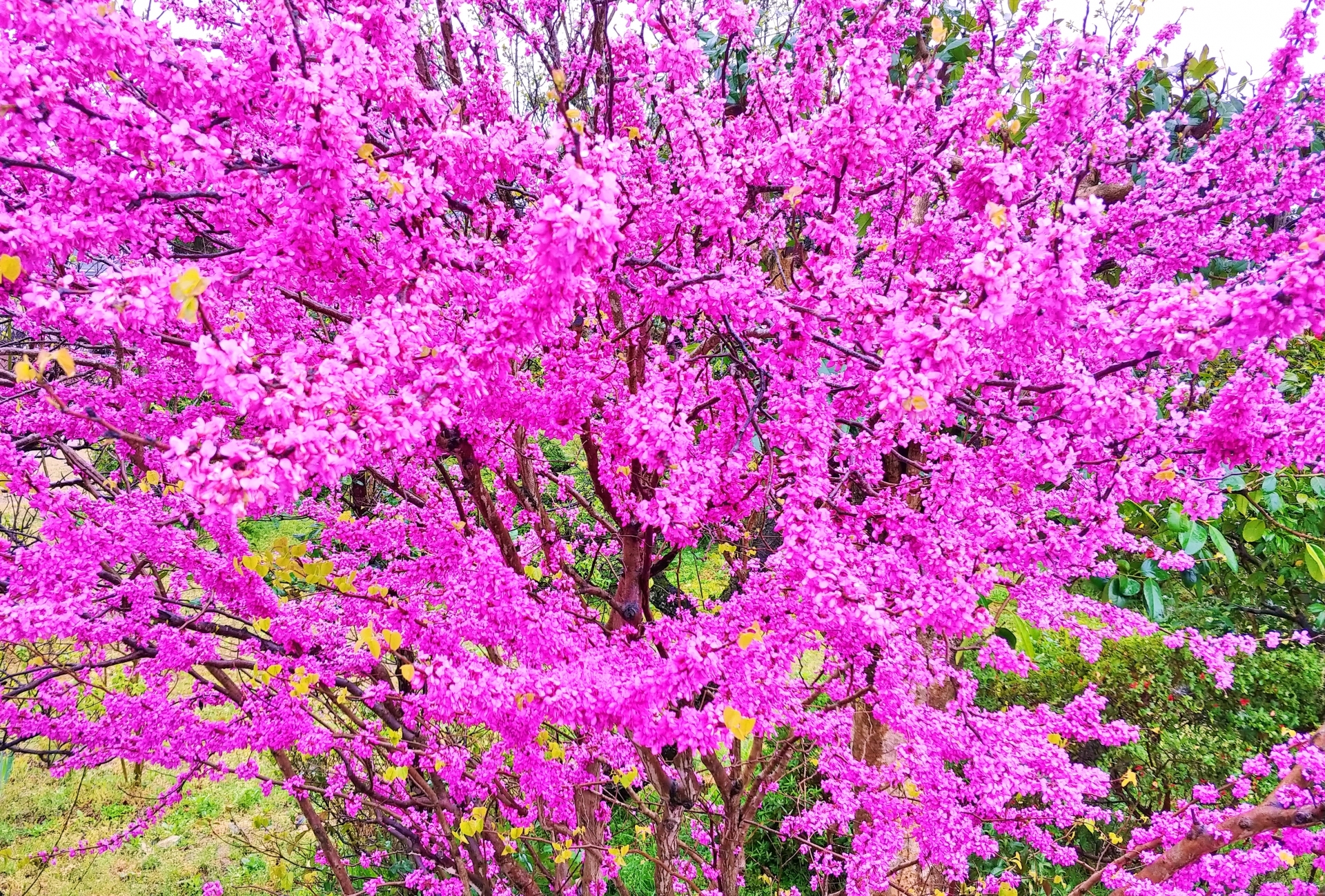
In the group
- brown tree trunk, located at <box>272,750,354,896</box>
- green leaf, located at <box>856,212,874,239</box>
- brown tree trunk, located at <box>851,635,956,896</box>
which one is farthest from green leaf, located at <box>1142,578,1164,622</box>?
brown tree trunk, located at <box>272,750,354,896</box>

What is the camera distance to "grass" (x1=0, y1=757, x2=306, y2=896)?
580 centimetres

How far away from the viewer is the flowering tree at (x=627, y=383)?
188cm

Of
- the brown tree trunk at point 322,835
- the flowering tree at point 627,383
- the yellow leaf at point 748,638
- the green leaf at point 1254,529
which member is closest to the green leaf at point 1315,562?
the green leaf at point 1254,529

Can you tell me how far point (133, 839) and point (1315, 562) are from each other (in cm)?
841

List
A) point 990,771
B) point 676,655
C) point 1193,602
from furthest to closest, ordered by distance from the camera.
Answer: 1. point 1193,602
2. point 990,771
3. point 676,655

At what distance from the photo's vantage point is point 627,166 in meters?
2.88

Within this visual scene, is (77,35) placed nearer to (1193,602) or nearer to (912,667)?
(912,667)

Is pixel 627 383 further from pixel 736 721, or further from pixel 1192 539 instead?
pixel 1192 539

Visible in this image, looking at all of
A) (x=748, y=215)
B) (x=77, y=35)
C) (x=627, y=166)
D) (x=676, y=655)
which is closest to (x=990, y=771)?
(x=676, y=655)

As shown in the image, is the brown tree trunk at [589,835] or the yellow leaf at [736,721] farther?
the brown tree trunk at [589,835]

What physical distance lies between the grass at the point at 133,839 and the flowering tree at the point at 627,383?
2.29m

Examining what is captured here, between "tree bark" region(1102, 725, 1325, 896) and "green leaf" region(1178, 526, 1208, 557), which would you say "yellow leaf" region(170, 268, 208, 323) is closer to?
"tree bark" region(1102, 725, 1325, 896)

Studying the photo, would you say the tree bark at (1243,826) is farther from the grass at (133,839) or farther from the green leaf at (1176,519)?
the grass at (133,839)

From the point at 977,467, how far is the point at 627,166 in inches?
81.3
